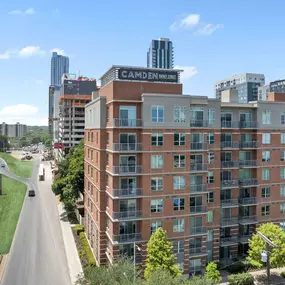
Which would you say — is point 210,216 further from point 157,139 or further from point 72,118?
point 72,118

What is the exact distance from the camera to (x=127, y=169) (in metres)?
29.2

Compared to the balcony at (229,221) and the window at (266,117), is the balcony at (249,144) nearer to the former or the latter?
the window at (266,117)

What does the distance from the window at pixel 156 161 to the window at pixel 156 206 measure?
343 cm

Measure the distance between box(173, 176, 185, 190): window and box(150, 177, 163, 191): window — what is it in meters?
1.50

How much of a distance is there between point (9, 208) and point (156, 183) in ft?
126

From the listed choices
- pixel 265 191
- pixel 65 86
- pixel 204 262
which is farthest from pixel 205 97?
pixel 65 86

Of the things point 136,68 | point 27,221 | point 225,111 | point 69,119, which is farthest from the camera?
point 69,119

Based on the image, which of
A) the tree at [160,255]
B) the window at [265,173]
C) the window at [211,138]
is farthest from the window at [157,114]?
the window at [265,173]

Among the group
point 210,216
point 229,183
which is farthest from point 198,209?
point 229,183

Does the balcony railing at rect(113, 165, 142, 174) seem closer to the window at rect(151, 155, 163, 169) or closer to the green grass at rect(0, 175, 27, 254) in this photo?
the window at rect(151, 155, 163, 169)

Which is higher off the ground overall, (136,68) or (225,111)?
(136,68)

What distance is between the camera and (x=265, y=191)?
36.6 metres

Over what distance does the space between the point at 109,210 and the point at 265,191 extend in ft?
63.8

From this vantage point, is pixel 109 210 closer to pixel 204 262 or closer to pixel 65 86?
pixel 204 262
